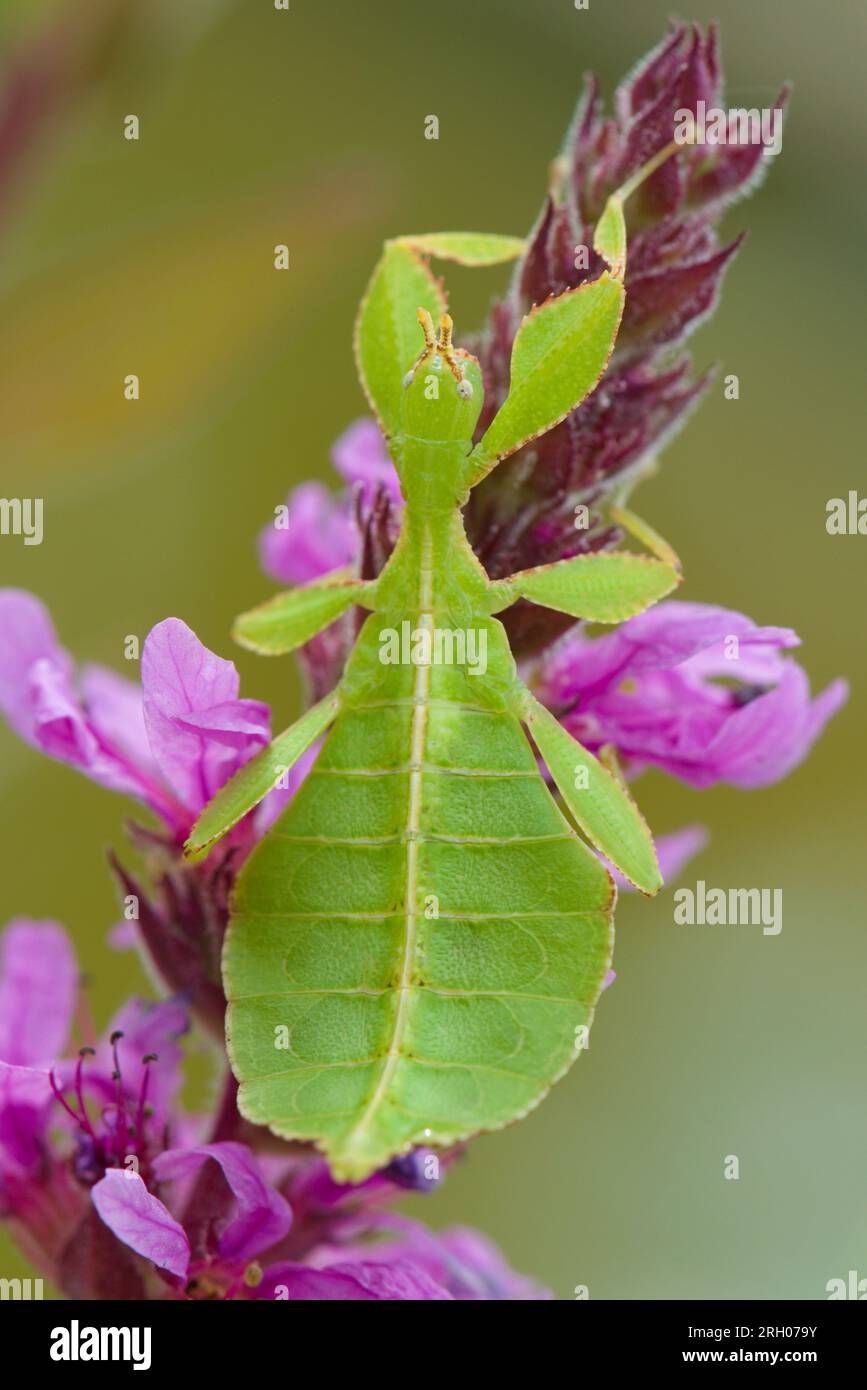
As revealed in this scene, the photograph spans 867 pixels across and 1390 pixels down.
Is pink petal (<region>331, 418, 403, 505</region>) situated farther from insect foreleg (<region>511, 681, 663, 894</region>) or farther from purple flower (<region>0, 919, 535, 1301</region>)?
purple flower (<region>0, 919, 535, 1301</region>)

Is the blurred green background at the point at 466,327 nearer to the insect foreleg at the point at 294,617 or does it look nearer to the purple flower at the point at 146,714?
the purple flower at the point at 146,714

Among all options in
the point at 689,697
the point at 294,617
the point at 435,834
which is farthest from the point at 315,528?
the point at 435,834

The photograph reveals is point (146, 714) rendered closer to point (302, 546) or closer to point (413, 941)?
point (413, 941)

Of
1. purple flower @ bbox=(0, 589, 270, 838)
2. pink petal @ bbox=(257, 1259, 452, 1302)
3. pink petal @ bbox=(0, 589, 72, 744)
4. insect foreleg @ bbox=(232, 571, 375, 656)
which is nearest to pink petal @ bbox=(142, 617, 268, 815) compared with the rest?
purple flower @ bbox=(0, 589, 270, 838)

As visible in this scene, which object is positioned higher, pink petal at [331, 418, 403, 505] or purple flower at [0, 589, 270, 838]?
pink petal at [331, 418, 403, 505]

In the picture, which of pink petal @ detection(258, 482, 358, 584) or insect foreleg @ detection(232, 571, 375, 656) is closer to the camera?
insect foreleg @ detection(232, 571, 375, 656)

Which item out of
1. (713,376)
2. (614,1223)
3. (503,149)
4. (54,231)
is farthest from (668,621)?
(503,149)

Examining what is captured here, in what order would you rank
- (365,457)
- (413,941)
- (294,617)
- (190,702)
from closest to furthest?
(413,941)
(190,702)
(294,617)
(365,457)
